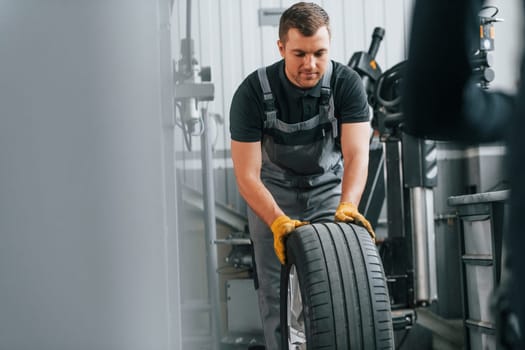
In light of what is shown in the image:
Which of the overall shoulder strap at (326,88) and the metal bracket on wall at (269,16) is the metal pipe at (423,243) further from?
the metal bracket on wall at (269,16)

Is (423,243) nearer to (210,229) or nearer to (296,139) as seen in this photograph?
(210,229)

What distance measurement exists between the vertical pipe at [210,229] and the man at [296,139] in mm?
1083

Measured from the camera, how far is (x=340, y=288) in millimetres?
1938

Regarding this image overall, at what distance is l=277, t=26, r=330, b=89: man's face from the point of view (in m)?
2.26

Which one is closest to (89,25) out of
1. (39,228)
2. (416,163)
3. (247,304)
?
(39,228)

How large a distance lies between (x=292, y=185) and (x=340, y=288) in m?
0.64

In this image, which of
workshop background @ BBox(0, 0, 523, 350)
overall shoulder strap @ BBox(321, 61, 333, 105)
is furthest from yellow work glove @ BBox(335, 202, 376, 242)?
workshop background @ BBox(0, 0, 523, 350)

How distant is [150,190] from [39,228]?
163 millimetres

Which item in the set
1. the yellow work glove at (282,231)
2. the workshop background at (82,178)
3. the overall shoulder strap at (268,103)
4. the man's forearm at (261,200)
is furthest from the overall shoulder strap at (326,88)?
the workshop background at (82,178)

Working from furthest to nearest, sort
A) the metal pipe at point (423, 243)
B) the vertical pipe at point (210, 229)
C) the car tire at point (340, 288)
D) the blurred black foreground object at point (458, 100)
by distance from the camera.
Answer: the vertical pipe at point (210, 229) → the metal pipe at point (423, 243) → the car tire at point (340, 288) → the blurred black foreground object at point (458, 100)

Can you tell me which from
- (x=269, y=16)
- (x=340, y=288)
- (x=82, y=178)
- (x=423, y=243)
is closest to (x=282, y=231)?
(x=340, y=288)

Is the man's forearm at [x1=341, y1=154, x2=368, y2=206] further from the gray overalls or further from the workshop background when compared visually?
the workshop background

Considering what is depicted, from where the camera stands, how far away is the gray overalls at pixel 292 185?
2436mm

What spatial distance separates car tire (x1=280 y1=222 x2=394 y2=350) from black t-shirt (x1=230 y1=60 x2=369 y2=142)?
1.49 ft
